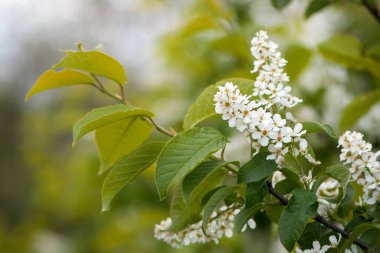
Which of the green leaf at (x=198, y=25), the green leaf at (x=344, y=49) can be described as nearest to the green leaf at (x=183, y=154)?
the green leaf at (x=344, y=49)

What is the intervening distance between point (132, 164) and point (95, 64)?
22cm

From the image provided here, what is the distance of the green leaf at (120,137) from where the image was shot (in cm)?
117

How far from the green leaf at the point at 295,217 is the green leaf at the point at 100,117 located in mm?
335

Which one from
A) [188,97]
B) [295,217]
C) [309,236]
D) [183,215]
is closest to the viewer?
[295,217]

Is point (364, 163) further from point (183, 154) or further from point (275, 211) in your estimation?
point (183, 154)

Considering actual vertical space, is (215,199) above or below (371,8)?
below

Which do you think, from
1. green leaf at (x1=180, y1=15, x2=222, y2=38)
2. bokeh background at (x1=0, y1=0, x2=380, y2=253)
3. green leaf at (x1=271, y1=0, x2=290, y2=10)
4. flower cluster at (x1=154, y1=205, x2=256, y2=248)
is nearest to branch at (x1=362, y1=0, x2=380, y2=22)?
bokeh background at (x1=0, y1=0, x2=380, y2=253)

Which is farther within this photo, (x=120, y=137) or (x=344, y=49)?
(x=344, y=49)

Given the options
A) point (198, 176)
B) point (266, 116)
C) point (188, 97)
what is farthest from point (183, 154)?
point (188, 97)

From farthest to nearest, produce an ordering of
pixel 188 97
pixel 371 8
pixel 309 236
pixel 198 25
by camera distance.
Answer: pixel 188 97 < pixel 198 25 < pixel 371 8 < pixel 309 236

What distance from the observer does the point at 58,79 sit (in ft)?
3.91

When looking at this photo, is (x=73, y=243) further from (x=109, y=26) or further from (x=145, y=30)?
(x=109, y=26)

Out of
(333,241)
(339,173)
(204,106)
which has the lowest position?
(333,241)

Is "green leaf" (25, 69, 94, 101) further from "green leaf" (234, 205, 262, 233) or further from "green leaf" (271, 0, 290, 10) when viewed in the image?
"green leaf" (271, 0, 290, 10)
